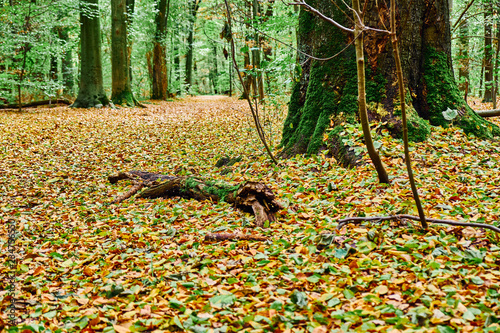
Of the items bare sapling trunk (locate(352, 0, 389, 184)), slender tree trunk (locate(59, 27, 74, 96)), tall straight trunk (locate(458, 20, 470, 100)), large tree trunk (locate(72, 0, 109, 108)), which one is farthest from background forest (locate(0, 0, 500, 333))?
slender tree trunk (locate(59, 27, 74, 96))

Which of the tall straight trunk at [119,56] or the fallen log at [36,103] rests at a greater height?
the tall straight trunk at [119,56]

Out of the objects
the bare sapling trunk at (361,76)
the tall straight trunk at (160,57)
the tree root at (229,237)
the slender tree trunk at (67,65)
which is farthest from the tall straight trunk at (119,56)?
the bare sapling trunk at (361,76)

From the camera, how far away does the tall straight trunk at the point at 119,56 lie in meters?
13.5

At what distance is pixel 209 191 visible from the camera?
4664 mm

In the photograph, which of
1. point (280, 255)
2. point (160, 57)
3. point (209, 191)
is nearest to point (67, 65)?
point (160, 57)

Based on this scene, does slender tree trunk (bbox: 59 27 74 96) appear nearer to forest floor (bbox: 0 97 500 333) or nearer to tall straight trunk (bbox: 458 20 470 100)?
forest floor (bbox: 0 97 500 333)

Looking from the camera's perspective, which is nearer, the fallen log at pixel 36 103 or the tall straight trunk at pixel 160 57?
the fallen log at pixel 36 103

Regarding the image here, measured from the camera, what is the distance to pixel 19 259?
3.33 metres

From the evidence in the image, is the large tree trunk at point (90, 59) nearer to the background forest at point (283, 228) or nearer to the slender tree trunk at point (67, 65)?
the slender tree trunk at point (67, 65)

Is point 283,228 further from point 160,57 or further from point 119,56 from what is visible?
point 160,57

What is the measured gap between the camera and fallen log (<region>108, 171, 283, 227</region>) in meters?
3.81

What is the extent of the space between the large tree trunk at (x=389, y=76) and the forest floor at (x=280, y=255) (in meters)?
0.34

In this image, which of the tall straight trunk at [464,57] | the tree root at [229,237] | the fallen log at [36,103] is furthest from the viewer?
the fallen log at [36,103]

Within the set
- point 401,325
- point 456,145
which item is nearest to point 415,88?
point 456,145
